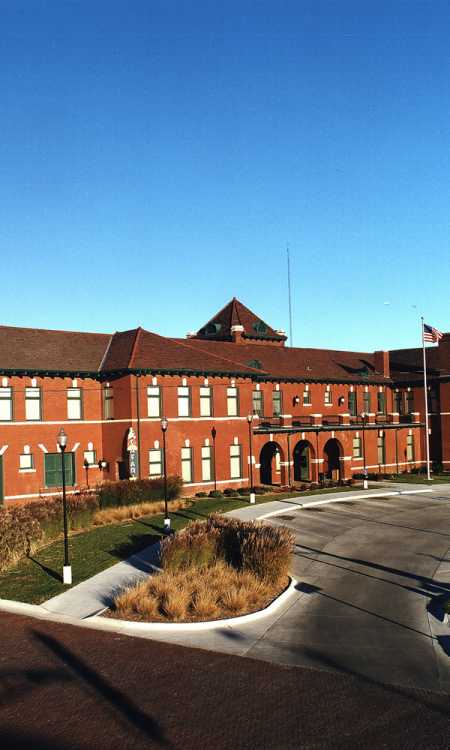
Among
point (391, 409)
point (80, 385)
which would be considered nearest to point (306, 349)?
point (391, 409)

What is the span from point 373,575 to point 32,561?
1148 centimetres

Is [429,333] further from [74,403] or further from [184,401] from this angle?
[74,403]

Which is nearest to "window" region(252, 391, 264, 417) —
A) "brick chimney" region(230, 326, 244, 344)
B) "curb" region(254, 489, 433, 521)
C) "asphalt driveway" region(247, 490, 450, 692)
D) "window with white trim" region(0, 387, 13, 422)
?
"brick chimney" region(230, 326, 244, 344)

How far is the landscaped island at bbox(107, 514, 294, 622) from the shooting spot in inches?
669

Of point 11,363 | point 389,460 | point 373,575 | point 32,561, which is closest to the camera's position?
point 373,575

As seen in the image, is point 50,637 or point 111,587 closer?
point 50,637

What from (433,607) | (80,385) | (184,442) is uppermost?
(80,385)

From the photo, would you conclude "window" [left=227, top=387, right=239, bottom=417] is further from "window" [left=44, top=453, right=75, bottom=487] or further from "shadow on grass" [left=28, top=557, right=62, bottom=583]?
"shadow on grass" [left=28, top=557, right=62, bottom=583]

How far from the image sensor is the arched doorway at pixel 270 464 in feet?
170

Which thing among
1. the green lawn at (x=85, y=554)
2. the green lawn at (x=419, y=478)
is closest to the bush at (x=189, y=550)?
the green lawn at (x=85, y=554)

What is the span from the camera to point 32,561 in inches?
933

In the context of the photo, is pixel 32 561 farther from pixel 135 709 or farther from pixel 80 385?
pixel 80 385

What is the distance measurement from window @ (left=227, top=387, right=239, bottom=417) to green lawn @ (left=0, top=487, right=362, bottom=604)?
11.1m

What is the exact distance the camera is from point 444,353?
189 ft
